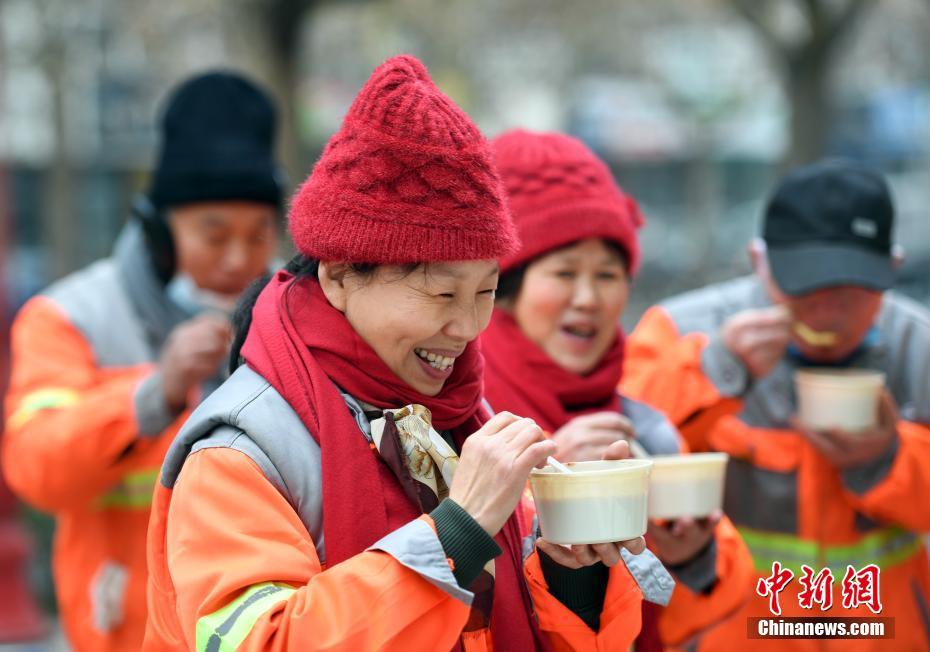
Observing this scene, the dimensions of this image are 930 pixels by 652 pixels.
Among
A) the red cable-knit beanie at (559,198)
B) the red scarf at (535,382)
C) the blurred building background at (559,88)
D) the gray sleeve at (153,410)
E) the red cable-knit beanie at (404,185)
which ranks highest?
the red cable-knit beanie at (404,185)

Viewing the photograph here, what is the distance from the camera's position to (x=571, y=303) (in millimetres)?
3225

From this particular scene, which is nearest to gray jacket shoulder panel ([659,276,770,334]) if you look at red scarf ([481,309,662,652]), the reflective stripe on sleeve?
red scarf ([481,309,662,652])

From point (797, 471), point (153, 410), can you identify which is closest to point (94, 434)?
point (153, 410)

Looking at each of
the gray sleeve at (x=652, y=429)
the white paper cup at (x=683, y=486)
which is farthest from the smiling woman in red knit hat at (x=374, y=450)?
the gray sleeve at (x=652, y=429)

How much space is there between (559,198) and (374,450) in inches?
49.8

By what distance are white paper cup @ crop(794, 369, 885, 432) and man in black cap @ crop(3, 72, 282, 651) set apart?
1.77 meters

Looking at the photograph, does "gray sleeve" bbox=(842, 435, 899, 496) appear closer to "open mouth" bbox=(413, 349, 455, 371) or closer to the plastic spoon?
the plastic spoon

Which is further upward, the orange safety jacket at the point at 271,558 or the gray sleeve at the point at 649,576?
the orange safety jacket at the point at 271,558

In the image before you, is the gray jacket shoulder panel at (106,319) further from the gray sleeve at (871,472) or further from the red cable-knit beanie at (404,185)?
the gray sleeve at (871,472)

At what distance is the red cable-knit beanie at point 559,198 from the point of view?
3.22 m

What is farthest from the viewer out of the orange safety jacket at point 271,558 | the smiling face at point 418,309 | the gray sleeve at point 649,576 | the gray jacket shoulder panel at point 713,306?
the gray jacket shoulder panel at point 713,306

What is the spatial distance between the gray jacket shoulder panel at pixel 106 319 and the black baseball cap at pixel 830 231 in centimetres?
208

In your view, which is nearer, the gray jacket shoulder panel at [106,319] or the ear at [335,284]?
the ear at [335,284]

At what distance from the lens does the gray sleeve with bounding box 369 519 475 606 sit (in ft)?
6.38
